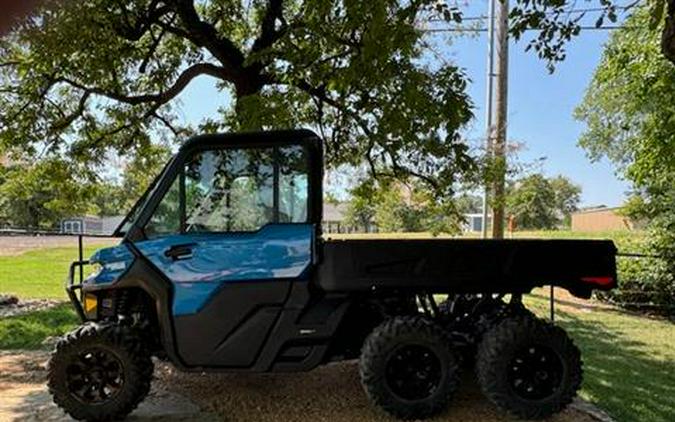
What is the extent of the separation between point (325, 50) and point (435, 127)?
4.44ft

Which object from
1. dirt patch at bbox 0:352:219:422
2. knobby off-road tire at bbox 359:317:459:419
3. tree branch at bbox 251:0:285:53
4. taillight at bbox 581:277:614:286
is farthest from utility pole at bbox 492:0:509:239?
dirt patch at bbox 0:352:219:422

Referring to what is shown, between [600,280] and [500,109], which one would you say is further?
[500,109]

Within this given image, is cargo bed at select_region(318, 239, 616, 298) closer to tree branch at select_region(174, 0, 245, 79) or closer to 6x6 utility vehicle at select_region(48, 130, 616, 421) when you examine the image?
6x6 utility vehicle at select_region(48, 130, 616, 421)

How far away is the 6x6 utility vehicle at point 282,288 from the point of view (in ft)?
13.7

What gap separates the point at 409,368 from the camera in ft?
13.9

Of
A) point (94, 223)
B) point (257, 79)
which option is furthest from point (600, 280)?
point (94, 223)

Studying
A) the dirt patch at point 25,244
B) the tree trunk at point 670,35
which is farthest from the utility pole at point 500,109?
the dirt patch at point 25,244

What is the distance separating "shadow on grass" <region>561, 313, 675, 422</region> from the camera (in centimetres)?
482

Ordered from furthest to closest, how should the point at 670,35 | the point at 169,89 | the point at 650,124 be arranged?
the point at 650,124 → the point at 169,89 → the point at 670,35

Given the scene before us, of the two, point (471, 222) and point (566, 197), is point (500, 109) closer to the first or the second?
point (471, 222)

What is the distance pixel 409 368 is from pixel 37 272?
14.0 meters

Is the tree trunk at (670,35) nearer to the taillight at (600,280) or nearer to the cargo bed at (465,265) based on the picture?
the cargo bed at (465,265)

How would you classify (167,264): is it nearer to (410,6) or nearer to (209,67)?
(410,6)

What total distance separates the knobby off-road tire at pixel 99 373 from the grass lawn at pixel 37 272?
4821mm
